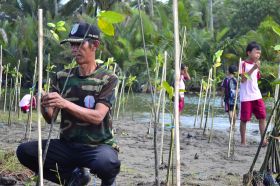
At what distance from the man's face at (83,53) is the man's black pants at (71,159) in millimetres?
551

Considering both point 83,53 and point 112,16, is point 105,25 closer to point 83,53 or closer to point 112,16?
point 112,16

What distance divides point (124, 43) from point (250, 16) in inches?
340

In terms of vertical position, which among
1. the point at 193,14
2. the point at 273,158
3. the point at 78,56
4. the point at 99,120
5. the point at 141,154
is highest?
the point at 193,14

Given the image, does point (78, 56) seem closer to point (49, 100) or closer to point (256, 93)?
point (49, 100)

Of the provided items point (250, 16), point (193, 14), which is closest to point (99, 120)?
point (193, 14)

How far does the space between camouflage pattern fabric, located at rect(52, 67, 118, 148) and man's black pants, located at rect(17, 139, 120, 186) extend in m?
0.06

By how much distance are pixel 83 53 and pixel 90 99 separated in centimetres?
30

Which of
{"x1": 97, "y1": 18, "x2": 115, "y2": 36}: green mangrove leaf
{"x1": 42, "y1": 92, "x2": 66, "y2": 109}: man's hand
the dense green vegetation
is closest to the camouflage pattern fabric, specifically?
{"x1": 42, "y1": 92, "x2": 66, "y2": 109}: man's hand

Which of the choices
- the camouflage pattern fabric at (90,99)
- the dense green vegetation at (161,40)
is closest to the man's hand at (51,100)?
the camouflage pattern fabric at (90,99)

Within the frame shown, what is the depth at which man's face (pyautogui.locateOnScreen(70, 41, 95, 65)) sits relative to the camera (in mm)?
3215

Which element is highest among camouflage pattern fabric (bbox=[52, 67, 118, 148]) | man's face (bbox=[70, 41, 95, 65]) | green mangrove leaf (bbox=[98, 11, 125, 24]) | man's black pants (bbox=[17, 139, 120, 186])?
green mangrove leaf (bbox=[98, 11, 125, 24])

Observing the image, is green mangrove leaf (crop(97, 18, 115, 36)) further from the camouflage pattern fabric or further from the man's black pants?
the man's black pants

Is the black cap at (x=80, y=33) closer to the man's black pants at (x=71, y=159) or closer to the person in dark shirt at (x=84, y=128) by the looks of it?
the person in dark shirt at (x=84, y=128)

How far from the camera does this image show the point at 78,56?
3.21 metres
